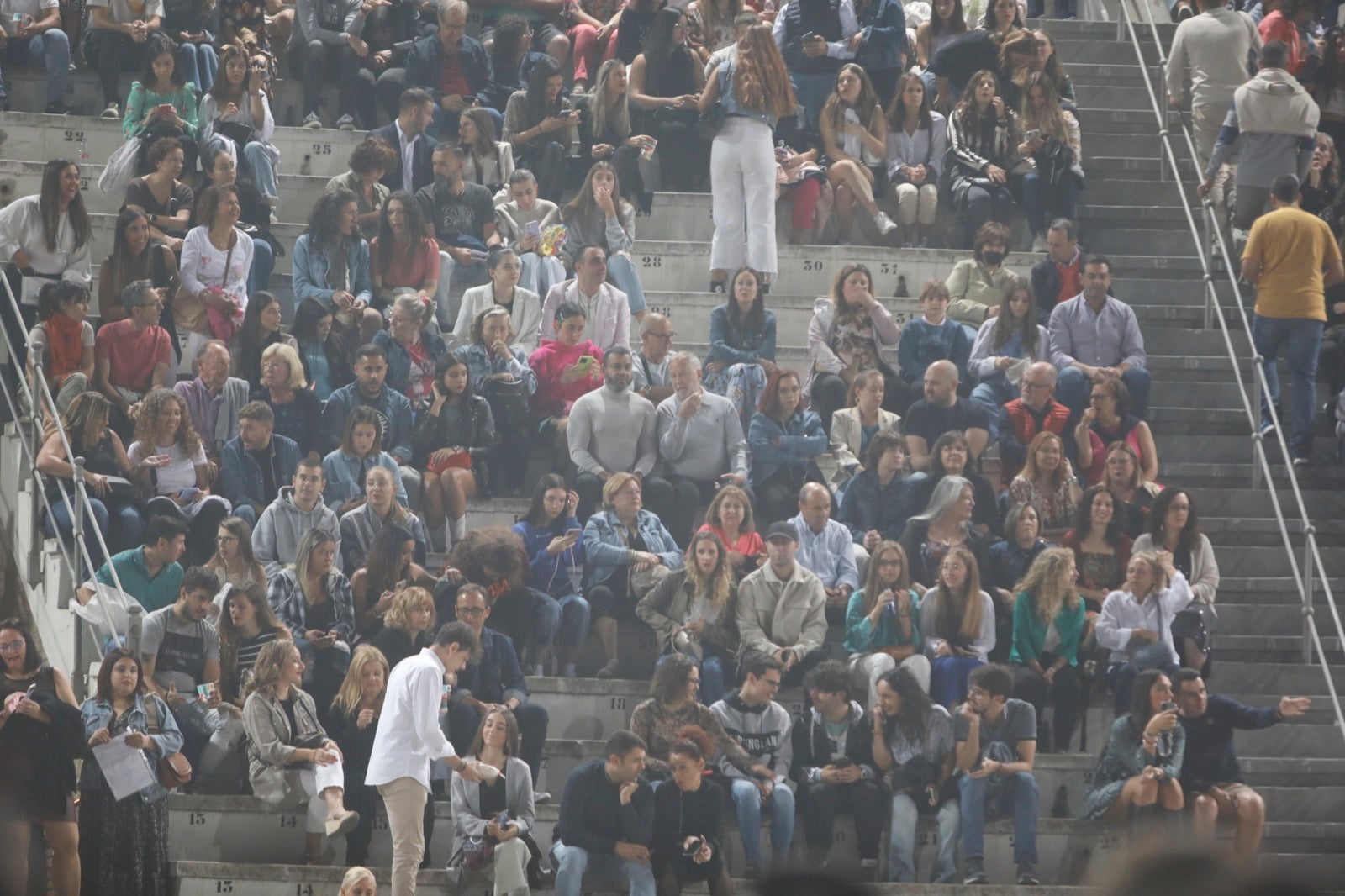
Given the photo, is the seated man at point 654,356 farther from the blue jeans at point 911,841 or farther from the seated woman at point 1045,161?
the blue jeans at point 911,841

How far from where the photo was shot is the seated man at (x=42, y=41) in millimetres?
14219

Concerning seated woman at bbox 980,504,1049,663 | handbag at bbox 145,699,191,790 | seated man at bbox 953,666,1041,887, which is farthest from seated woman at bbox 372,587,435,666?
seated woman at bbox 980,504,1049,663

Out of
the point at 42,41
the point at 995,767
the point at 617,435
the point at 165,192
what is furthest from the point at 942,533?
the point at 42,41

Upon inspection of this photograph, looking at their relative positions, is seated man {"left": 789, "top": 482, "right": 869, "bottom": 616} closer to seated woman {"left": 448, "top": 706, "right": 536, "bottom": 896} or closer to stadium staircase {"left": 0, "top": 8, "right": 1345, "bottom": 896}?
stadium staircase {"left": 0, "top": 8, "right": 1345, "bottom": 896}

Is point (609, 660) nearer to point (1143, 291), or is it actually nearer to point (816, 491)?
point (816, 491)

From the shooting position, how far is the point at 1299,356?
12.7 meters

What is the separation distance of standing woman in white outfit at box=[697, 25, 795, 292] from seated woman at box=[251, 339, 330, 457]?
3.01 meters

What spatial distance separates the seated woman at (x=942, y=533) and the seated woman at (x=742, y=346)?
1434 mm

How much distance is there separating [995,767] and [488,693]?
260cm

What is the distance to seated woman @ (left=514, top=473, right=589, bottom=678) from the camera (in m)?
11.0

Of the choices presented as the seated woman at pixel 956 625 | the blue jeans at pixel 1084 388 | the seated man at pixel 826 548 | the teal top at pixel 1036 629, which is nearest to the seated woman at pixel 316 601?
the seated man at pixel 826 548

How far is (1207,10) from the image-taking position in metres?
14.8

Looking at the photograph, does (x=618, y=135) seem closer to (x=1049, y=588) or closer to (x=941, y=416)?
(x=941, y=416)

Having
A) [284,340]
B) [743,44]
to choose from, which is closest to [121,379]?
[284,340]
